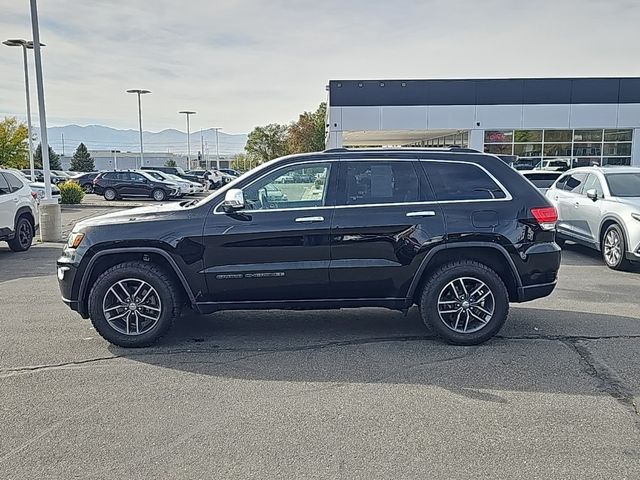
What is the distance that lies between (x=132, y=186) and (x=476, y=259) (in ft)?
86.2

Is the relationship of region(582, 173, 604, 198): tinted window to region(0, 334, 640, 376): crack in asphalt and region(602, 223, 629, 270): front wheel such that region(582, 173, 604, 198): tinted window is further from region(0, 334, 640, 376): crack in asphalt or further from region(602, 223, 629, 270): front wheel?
region(0, 334, 640, 376): crack in asphalt

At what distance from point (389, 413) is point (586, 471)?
50.9 inches

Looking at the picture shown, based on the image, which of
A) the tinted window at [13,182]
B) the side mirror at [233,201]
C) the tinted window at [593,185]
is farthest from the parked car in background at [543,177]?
the tinted window at [13,182]

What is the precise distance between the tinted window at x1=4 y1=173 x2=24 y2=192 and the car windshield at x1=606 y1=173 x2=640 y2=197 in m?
11.2

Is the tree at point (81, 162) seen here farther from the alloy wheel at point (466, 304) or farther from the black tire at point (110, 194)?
the alloy wheel at point (466, 304)

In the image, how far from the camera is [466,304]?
5.60m

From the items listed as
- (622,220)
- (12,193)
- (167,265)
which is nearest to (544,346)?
(167,265)

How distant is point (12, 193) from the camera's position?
1166 cm

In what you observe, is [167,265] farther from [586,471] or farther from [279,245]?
[586,471]

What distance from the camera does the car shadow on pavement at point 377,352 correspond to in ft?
15.7

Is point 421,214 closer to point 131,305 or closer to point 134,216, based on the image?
point 134,216

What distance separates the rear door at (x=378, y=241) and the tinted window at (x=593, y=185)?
237 inches

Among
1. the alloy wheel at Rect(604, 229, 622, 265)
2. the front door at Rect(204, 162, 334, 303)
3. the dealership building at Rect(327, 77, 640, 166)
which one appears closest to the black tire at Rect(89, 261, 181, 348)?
the front door at Rect(204, 162, 334, 303)

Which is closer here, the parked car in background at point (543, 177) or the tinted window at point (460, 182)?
the tinted window at point (460, 182)
